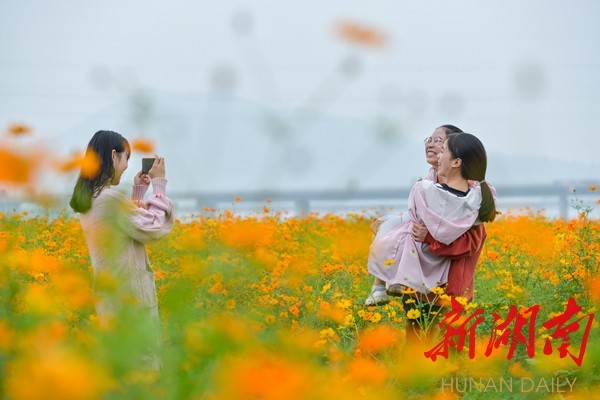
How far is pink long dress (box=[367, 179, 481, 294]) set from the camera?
355cm

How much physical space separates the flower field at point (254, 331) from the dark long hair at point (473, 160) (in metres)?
0.47

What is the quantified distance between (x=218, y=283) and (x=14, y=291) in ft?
4.26

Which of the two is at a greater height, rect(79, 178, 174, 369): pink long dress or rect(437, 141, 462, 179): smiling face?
rect(437, 141, 462, 179): smiling face

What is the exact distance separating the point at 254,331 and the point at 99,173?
1.54m

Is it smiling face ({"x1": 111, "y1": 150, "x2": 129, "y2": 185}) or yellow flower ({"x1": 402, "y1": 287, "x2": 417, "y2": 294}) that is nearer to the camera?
smiling face ({"x1": 111, "y1": 150, "x2": 129, "y2": 185})

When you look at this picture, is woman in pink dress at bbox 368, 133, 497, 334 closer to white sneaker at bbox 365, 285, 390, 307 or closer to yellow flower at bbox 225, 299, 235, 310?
white sneaker at bbox 365, 285, 390, 307

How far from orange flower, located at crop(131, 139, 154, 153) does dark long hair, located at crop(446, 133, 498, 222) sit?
69.4 inches

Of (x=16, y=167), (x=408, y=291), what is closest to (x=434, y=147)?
(x=408, y=291)

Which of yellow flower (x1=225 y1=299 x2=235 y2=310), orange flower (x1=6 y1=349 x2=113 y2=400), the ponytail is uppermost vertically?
orange flower (x1=6 y1=349 x2=113 y2=400)

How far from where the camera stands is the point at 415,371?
231cm

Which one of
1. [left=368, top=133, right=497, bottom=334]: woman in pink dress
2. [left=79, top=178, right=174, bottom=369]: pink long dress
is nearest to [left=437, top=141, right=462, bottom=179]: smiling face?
[left=368, top=133, right=497, bottom=334]: woman in pink dress

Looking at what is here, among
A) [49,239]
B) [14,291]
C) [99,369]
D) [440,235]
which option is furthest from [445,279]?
[49,239]

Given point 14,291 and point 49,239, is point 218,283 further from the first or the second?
point 49,239

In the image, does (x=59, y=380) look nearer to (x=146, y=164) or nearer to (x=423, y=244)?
(x=146, y=164)
